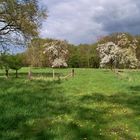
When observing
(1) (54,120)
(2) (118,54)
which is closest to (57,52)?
(2) (118,54)

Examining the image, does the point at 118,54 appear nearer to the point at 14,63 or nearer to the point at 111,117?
the point at 14,63

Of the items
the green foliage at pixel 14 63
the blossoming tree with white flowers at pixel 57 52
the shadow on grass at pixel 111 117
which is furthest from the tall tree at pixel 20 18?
A: the blossoming tree with white flowers at pixel 57 52

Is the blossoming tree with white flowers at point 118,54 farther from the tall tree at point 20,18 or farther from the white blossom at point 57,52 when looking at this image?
the tall tree at point 20,18

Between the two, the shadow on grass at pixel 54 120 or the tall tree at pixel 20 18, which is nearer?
the shadow on grass at pixel 54 120

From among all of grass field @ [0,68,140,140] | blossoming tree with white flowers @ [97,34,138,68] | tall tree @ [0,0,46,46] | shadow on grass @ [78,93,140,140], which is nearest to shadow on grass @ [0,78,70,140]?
grass field @ [0,68,140,140]

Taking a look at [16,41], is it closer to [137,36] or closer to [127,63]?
[127,63]

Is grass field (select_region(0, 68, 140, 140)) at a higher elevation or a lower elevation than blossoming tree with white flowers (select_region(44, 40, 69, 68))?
lower

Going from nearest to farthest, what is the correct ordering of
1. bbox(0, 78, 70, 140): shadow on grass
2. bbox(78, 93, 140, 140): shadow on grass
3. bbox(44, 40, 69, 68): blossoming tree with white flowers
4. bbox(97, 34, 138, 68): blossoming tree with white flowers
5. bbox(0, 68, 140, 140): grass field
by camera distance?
bbox(0, 78, 70, 140): shadow on grass < bbox(0, 68, 140, 140): grass field < bbox(78, 93, 140, 140): shadow on grass < bbox(97, 34, 138, 68): blossoming tree with white flowers < bbox(44, 40, 69, 68): blossoming tree with white flowers

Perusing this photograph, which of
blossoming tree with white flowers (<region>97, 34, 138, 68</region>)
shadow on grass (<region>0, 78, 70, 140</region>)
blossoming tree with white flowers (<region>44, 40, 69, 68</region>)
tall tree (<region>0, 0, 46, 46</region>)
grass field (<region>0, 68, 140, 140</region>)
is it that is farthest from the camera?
blossoming tree with white flowers (<region>44, 40, 69, 68</region>)

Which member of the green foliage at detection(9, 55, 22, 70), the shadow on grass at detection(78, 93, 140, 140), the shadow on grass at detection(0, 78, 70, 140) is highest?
the green foliage at detection(9, 55, 22, 70)

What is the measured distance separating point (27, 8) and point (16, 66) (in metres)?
8.27

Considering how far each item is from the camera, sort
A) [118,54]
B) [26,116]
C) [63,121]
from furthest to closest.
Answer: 1. [118,54]
2. [26,116]
3. [63,121]

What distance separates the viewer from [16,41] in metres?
56.0

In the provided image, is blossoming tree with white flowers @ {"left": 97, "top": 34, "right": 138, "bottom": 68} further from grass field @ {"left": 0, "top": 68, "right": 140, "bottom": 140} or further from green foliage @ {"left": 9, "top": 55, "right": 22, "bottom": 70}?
grass field @ {"left": 0, "top": 68, "right": 140, "bottom": 140}
